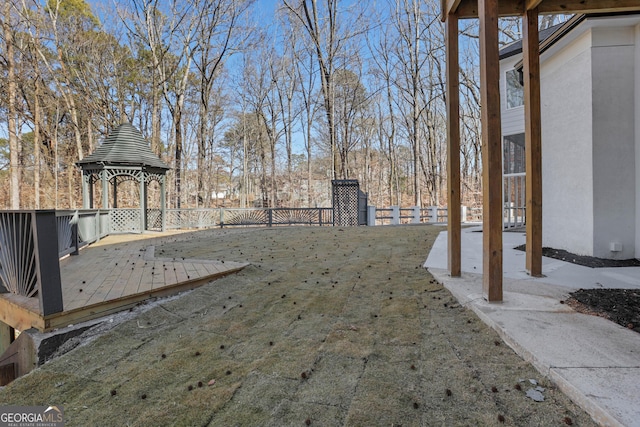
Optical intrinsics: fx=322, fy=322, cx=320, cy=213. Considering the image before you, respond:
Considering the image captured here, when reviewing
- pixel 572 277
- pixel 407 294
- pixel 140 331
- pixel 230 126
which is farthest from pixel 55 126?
pixel 572 277

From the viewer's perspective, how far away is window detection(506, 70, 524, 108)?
903 centimetres

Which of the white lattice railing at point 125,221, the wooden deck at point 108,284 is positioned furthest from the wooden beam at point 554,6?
the white lattice railing at point 125,221

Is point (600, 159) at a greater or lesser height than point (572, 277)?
greater

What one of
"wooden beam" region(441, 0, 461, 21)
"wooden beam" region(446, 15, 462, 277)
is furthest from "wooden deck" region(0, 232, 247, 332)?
"wooden beam" region(441, 0, 461, 21)

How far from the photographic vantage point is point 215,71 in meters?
18.8

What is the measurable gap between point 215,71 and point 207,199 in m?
7.72

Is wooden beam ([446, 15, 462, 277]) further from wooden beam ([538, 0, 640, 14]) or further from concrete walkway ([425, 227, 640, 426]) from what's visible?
wooden beam ([538, 0, 640, 14])

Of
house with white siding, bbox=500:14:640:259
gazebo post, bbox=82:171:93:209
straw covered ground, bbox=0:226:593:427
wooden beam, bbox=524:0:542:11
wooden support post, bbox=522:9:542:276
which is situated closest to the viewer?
straw covered ground, bbox=0:226:593:427

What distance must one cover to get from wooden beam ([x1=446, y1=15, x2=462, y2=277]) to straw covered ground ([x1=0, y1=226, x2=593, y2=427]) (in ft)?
2.17

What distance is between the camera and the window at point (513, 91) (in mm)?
9031

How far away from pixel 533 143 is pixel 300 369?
349 centimetres

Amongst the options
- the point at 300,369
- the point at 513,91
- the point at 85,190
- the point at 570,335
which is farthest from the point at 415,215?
the point at 300,369

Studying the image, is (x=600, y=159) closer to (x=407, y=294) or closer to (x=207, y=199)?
(x=407, y=294)

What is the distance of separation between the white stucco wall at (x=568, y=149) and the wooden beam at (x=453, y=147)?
95.8 inches
